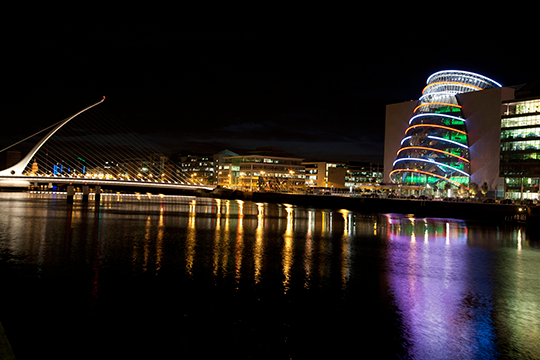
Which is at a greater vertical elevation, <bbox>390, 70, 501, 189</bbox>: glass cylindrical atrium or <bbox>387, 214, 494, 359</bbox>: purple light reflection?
<bbox>390, 70, 501, 189</bbox>: glass cylindrical atrium

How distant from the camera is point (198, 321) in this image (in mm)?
10961

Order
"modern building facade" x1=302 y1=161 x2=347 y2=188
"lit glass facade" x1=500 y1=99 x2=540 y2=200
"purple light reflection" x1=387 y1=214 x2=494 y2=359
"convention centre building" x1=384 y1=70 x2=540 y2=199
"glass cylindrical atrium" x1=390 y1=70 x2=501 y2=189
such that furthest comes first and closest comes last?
1. "modern building facade" x1=302 y1=161 x2=347 y2=188
2. "glass cylindrical atrium" x1=390 y1=70 x2=501 y2=189
3. "convention centre building" x1=384 y1=70 x2=540 y2=199
4. "lit glass facade" x1=500 y1=99 x2=540 y2=200
5. "purple light reflection" x1=387 y1=214 x2=494 y2=359

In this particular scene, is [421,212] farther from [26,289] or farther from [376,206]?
[26,289]

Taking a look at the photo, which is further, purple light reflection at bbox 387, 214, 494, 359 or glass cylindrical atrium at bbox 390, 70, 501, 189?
glass cylindrical atrium at bbox 390, 70, 501, 189

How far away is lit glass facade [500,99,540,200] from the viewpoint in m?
66.9

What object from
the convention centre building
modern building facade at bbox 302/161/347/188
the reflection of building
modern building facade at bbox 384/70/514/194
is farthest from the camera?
modern building facade at bbox 302/161/347/188

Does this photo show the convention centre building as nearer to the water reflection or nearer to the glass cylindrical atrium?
the glass cylindrical atrium

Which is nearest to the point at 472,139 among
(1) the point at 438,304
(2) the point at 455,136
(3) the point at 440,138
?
(2) the point at 455,136

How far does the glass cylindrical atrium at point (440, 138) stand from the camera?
7644cm

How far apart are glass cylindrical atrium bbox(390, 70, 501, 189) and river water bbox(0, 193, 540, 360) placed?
176 ft

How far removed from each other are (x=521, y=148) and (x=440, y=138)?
1203 cm

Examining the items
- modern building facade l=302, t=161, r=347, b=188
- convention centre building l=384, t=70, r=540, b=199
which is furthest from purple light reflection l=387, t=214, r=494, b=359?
modern building facade l=302, t=161, r=347, b=188

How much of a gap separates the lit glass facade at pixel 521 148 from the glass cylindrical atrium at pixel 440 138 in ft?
21.2

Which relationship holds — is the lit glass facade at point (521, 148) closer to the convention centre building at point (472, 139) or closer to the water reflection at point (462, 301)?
the convention centre building at point (472, 139)
